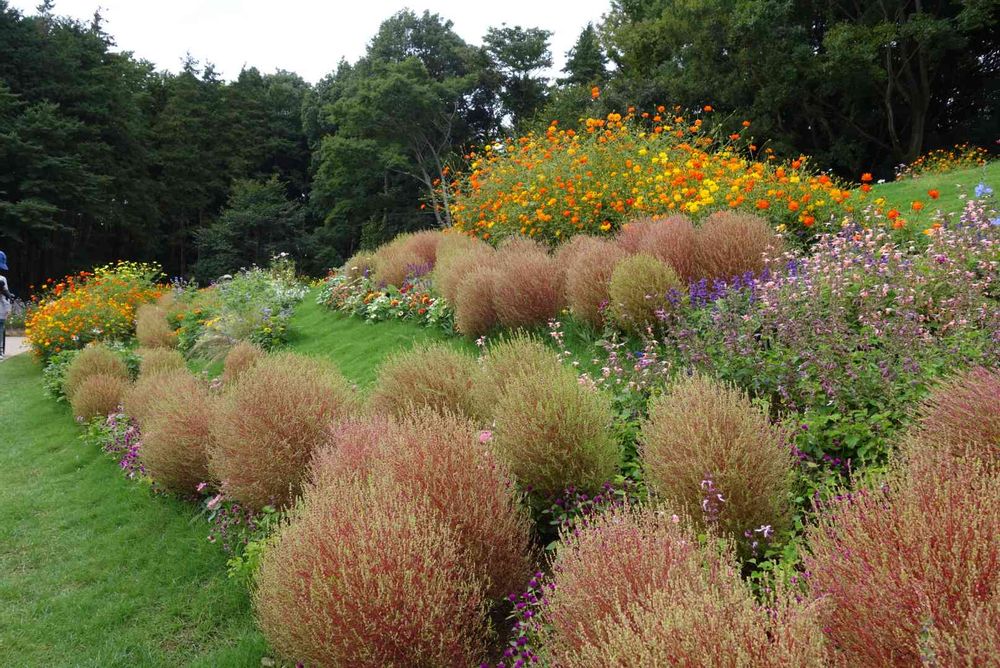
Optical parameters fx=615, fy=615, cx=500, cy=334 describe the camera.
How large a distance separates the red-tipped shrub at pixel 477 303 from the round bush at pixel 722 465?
10.9 ft

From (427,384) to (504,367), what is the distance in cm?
56

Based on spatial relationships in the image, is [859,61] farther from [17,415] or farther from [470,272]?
[17,415]

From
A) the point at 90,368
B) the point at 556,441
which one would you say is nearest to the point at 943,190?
the point at 556,441

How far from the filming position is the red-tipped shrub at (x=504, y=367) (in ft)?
11.4

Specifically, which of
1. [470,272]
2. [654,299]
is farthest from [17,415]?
[654,299]

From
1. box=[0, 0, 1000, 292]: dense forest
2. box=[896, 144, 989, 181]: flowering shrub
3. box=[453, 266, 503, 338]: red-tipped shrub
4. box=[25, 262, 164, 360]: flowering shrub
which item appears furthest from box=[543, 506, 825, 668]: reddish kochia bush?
box=[0, 0, 1000, 292]: dense forest

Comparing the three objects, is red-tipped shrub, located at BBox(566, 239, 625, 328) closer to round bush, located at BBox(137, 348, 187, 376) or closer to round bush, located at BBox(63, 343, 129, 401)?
round bush, located at BBox(137, 348, 187, 376)

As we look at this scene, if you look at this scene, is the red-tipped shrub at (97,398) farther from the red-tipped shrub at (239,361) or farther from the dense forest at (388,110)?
the dense forest at (388,110)

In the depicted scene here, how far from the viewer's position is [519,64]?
3067cm

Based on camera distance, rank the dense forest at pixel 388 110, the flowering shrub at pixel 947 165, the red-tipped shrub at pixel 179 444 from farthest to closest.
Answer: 1. the dense forest at pixel 388 110
2. the flowering shrub at pixel 947 165
3. the red-tipped shrub at pixel 179 444

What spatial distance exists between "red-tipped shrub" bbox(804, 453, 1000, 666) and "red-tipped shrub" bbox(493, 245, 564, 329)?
3.93 metres

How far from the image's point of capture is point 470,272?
613cm

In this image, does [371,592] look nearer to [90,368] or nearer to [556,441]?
[556,441]

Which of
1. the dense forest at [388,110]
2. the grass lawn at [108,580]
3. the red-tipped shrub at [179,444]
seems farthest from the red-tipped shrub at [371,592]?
the dense forest at [388,110]
